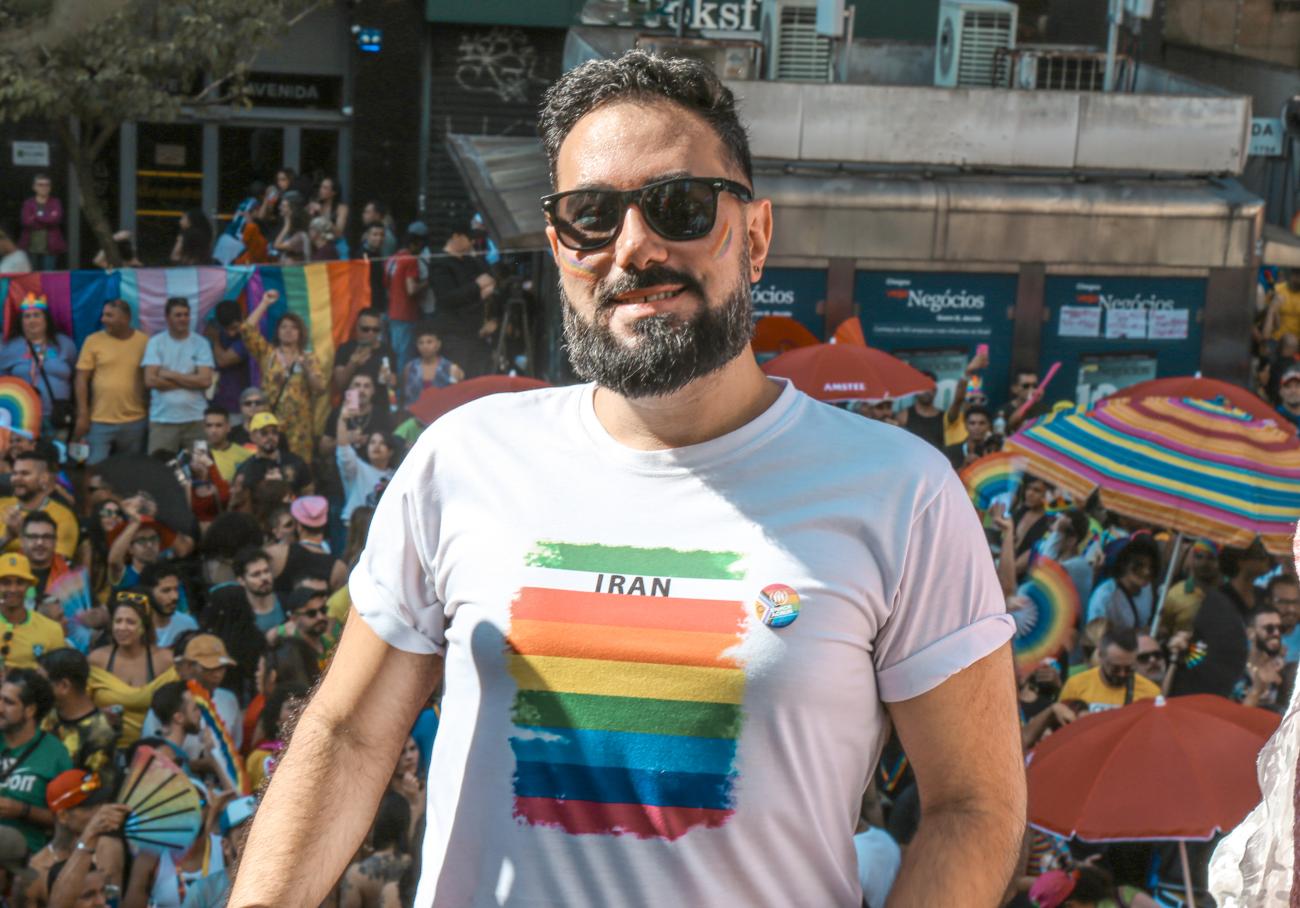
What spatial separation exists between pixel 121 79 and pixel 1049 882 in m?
11.8

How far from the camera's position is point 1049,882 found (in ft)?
21.7

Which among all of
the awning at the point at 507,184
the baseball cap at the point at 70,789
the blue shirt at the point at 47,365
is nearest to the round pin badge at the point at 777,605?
the baseball cap at the point at 70,789

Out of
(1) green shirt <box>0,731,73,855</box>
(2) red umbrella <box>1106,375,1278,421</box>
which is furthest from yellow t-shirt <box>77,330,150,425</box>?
(2) red umbrella <box>1106,375,1278,421</box>

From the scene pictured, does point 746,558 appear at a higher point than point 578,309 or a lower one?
lower

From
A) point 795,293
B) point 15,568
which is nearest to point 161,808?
point 15,568

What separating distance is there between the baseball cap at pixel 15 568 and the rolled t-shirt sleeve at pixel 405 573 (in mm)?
6497

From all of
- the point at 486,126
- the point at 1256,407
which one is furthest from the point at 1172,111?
the point at 486,126

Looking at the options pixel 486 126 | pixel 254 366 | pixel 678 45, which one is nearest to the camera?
pixel 254 366

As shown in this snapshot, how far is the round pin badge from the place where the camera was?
2.24 meters

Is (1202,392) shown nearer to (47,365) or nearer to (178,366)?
(178,366)

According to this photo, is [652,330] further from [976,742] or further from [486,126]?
[486,126]

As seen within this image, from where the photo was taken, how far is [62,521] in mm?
→ 9562

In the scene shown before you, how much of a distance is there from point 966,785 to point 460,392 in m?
8.25

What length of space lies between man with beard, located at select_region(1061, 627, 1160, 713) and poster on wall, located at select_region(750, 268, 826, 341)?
739 centimetres
